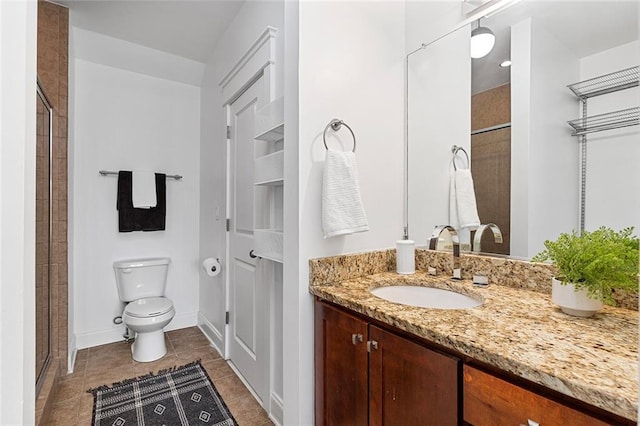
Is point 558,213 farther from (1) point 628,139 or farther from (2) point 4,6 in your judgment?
(2) point 4,6

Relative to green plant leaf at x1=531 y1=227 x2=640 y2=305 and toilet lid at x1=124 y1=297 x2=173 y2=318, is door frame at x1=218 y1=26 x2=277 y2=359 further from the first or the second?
green plant leaf at x1=531 y1=227 x2=640 y2=305

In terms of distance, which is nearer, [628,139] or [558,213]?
[628,139]

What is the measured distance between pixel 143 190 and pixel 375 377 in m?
2.46

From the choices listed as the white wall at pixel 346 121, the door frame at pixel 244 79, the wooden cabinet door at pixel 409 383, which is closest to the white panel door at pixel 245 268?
the door frame at pixel 244 79

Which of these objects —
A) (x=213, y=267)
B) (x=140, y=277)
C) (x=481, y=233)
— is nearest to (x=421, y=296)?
(x=481, y=233)

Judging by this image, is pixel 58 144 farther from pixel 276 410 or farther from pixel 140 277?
pixel 276 410

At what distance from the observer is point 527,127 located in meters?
1.23

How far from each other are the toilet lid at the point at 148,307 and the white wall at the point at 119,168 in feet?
1.43

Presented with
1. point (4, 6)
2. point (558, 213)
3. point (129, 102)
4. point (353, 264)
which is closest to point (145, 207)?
point (129, 102)

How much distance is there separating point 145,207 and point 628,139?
9.79 feet

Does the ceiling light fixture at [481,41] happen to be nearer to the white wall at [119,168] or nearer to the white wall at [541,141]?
the white wall at [541,141]

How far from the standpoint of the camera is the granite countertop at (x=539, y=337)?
58cm

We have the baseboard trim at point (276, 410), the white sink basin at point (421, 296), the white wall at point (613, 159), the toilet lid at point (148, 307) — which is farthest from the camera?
the toilet lid at point (148, 307)

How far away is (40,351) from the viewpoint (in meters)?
1.77
